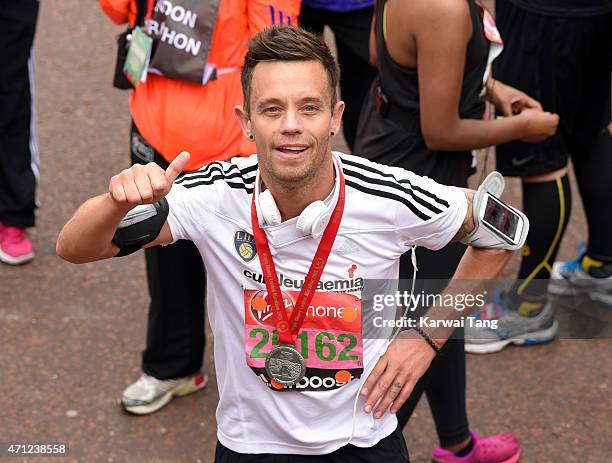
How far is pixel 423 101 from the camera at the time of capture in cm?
359

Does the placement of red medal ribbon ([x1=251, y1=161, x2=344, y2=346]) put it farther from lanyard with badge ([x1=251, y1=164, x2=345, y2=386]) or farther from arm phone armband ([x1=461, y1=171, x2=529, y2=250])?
arm phone armband ([x1=461, y1=171, x2=529, y2=250])

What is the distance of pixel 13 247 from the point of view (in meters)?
5.37

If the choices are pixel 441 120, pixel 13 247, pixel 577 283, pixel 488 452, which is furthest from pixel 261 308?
pixel 13 247

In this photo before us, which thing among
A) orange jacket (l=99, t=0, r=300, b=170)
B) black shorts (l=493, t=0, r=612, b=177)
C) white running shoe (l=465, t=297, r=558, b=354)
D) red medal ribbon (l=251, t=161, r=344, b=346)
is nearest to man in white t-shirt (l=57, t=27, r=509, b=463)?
red medal ribbon (l=251, t=161, r=344, b=346)

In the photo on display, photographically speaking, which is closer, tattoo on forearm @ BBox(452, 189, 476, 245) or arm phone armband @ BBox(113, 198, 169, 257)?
arm phone armband @ BBox(113, 198, 169, 257)

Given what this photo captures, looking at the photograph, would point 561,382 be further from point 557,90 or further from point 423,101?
point 423,101

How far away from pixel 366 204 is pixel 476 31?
1000mm

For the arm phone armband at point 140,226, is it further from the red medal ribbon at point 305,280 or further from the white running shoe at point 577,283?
the white running shoe at point 577,283

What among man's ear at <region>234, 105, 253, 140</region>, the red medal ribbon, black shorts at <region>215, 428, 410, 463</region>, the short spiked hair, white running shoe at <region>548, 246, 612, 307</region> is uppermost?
the short spiked hair

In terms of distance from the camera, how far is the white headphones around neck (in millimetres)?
2682

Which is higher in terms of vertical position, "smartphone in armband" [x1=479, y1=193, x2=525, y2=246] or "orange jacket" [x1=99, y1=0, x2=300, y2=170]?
"smartphone in armband" [x1=479, y1=193, x2=525, y2=246]

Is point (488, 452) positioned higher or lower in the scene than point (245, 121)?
lower

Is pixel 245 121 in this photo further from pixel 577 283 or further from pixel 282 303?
pixel 577 283

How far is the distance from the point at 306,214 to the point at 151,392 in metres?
1.96
